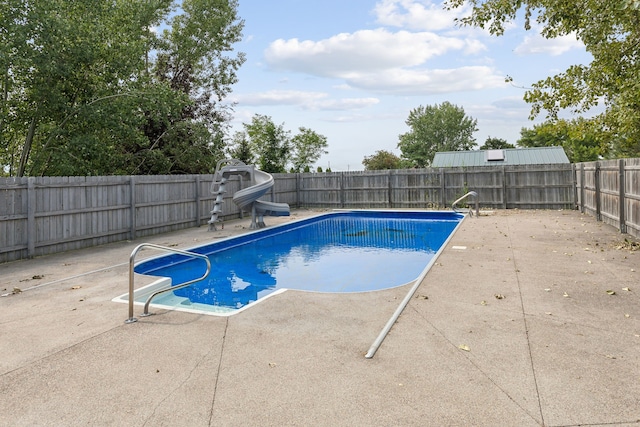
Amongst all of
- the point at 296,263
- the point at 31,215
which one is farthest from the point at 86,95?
the point at 296,263

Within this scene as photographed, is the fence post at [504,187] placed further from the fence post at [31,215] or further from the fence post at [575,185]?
the fence post at [31,215]

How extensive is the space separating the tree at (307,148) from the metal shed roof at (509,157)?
474 inches

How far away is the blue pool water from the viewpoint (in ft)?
21.9

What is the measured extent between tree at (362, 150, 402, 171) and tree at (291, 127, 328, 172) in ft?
26.2

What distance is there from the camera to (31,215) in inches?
322

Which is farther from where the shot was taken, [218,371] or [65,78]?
[65,78]

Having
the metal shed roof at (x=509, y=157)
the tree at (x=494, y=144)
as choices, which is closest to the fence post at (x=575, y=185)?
the metal shed roof at (x=509, y=157)

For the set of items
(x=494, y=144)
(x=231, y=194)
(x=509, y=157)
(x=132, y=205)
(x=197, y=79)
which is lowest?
(x=132, y=205)

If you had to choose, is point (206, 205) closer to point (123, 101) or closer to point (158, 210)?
point (158, 210)

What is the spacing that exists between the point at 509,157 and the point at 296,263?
22.1 metres

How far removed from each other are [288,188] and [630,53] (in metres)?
13.7

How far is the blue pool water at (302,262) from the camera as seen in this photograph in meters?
6.66

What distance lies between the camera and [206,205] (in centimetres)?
1365

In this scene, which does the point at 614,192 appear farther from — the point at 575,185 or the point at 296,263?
the point at 296,263
